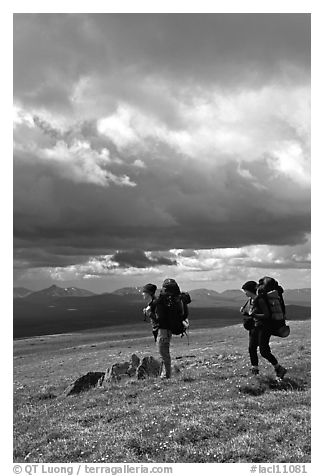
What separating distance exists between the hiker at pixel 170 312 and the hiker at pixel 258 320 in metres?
2.27

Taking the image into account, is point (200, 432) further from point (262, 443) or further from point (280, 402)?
point (280, 402)

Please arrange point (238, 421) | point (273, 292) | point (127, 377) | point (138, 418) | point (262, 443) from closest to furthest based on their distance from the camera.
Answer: point (262, 443) < point (238, 421) < point (138, 418) < point (273, 292) < point (127, 377)

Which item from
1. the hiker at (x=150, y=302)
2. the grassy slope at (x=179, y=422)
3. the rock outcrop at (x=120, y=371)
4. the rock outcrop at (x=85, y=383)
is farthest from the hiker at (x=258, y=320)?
the rock outcrop at (x=85, y=383)

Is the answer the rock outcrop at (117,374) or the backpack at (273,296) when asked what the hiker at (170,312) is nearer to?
the rock outcrop at (117,374)

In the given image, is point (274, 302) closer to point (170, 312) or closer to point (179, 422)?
point (170, 312)

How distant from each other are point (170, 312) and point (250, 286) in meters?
3.29

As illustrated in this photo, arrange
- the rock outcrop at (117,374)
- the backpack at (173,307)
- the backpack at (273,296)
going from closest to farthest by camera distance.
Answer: the backpack at (273,296) < the backpack at (173,307) < the rock outcrop at (117,374)

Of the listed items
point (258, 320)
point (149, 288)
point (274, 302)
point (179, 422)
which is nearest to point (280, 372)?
point (258, 320)

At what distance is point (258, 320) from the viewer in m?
15.4

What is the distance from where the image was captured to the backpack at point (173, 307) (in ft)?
53.6
